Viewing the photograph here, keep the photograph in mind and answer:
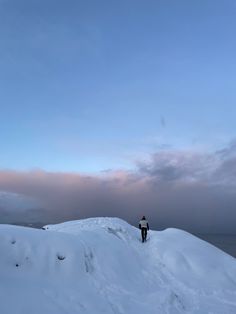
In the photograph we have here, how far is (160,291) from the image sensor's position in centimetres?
2502

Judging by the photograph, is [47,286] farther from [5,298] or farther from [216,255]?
[216,255]

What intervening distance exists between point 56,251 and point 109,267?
3.74 m

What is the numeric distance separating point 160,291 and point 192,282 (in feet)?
10.8

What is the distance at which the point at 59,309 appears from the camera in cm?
1950

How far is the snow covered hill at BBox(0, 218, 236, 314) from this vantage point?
2073 cm

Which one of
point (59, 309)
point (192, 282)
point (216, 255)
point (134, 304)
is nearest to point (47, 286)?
point (59, 309)

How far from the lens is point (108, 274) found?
1009 inches

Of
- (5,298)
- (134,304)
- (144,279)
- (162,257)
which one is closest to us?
(5,298)

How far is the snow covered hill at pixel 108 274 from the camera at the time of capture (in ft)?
68.0

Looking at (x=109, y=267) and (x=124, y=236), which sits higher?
(x=124, y=236)

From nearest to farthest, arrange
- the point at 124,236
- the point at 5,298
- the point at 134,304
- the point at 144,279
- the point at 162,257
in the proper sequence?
the point at 5,298 < the point at 134,304 < the point at 144,279 < the point at 162,257 < the point at 124,236

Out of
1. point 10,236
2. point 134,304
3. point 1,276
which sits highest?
point 10,236

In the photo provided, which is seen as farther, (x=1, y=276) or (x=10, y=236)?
(x=10, y=236)

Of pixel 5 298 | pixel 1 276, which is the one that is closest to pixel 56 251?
pixel 1 276
